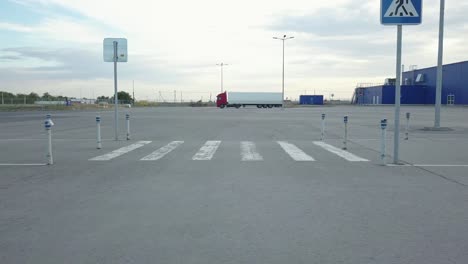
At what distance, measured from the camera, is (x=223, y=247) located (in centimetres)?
461

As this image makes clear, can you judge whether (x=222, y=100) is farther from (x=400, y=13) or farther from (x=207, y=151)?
(x=400, y=13)

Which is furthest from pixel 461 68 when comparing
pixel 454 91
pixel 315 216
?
pixel 315 216

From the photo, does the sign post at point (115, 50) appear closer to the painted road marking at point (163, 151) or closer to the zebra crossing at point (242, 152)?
the painted road marking at point (163, 151)

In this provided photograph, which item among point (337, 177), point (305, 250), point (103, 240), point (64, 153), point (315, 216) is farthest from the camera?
point (64, 153)

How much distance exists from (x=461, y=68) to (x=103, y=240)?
81.6 meters

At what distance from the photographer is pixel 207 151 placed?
12922 millimetres

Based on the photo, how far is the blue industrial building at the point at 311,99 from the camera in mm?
112750

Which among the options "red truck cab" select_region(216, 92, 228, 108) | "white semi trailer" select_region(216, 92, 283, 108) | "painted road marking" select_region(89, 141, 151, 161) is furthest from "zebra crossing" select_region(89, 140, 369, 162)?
Answer: "white semi trailer" select_region(216, 92, 283, 108)

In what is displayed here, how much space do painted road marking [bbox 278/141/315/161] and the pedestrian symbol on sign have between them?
4.27 metres

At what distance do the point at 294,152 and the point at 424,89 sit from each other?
85.2m

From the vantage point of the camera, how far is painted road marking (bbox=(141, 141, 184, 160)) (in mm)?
11680

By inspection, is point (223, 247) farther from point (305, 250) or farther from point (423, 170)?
point (423, 170)

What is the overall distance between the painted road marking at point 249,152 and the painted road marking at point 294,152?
3.27ft

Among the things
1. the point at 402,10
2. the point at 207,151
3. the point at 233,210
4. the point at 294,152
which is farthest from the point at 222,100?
the point at 233,210
